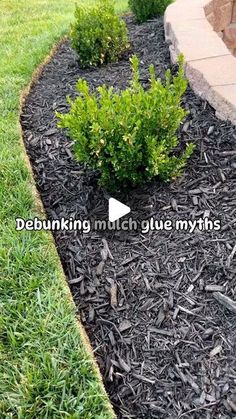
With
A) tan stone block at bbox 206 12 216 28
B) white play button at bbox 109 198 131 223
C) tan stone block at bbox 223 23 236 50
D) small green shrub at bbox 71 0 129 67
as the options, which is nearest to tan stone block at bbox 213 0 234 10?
tan stone block at bbox 206 12 216 28

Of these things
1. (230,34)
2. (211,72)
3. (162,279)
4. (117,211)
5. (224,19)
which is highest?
(211,72)

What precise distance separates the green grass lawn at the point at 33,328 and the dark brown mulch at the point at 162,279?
0.46 ft

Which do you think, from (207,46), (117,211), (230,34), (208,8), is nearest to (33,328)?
(117,211)

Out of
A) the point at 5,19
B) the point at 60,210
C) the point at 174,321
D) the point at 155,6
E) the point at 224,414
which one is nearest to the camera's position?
the point at 224,414

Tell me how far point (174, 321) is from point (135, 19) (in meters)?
4.12

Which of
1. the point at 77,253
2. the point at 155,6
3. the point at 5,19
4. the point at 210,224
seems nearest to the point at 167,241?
the point at 210,224

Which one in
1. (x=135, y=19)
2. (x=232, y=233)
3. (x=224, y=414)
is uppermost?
(x=135, y=19)

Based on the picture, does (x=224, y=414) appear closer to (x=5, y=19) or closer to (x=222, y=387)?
(x=222, y=387)

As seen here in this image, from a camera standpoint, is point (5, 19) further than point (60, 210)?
Yes

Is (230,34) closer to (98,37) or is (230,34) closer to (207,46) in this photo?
(207,46)

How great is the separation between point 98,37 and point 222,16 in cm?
185

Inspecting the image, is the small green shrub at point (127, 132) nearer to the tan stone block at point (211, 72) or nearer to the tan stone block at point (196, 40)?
the tan stone block at point (211, 72)

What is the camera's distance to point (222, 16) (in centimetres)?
507

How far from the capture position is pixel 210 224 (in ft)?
8.03
